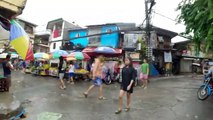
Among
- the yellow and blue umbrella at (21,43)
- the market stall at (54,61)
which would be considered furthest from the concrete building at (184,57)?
the yellow and blue umbrella at (21,43)

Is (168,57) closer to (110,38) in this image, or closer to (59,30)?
(110,38)

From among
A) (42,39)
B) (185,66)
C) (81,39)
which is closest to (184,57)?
(185,66)

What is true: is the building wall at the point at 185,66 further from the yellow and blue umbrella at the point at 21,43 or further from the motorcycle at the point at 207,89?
the yellow and blue umbrella at the point at 21,43

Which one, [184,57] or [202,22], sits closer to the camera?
[202,22]

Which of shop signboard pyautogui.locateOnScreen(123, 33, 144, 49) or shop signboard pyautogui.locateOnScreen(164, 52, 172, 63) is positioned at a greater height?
shop signboard pyautogui.locateOnScreen(123, 33, 144, 49)

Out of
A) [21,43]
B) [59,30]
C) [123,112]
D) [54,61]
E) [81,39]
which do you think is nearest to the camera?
[21,43]

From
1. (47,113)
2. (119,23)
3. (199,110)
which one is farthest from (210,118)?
(119,23)

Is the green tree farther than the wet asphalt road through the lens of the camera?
No

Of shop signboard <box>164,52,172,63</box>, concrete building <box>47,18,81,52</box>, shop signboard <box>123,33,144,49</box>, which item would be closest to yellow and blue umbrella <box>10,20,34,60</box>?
shop signboard <box>123,33,144,49</box>

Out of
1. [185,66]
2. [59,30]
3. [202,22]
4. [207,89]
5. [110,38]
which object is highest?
[59,30]

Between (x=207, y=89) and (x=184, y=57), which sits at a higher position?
(x=184, y=57)

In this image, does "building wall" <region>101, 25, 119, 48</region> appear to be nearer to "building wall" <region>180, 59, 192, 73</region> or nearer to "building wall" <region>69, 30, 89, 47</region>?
"building wall" <region>69, 30, 89, 47</region>

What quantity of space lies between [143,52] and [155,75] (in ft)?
14.8

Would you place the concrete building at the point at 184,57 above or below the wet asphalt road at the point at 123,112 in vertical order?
above
